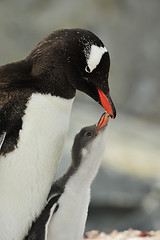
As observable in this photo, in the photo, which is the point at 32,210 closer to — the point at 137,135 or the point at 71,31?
the point at 71,31

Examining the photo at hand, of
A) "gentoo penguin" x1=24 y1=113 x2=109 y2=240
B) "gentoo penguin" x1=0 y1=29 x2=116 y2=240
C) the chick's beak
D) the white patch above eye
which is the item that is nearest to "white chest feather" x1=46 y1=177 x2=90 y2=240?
"gentoo penguin" x1=24 y1=113 x2=109 y2=240

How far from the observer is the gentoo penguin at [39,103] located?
1.80m

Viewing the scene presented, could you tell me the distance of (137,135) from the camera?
265 inches

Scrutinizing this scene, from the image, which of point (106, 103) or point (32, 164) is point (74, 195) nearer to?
point (32, 164)

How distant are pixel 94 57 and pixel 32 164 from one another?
46 centimetres

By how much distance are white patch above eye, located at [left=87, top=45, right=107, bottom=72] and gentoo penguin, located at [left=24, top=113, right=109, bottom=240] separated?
317 millimetres

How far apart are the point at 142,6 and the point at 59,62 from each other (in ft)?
21.4

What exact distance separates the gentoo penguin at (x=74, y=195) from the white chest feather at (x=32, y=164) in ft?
0.17

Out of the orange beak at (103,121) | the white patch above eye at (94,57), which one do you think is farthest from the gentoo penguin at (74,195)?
the white patch above eye at (94,57)

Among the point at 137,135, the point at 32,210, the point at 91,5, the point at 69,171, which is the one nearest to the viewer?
the point at 32,210

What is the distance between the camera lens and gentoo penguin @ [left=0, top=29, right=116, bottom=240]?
5.89 ft

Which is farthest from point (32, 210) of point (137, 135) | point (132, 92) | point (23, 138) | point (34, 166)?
point (132, 92)

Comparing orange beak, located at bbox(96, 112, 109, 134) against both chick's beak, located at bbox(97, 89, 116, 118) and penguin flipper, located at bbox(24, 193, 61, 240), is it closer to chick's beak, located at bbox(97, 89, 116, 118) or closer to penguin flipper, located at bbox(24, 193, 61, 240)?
chick's beak, located at bbox(97, 89, 116, 118)

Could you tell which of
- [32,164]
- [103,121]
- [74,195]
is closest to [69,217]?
[74,195]
